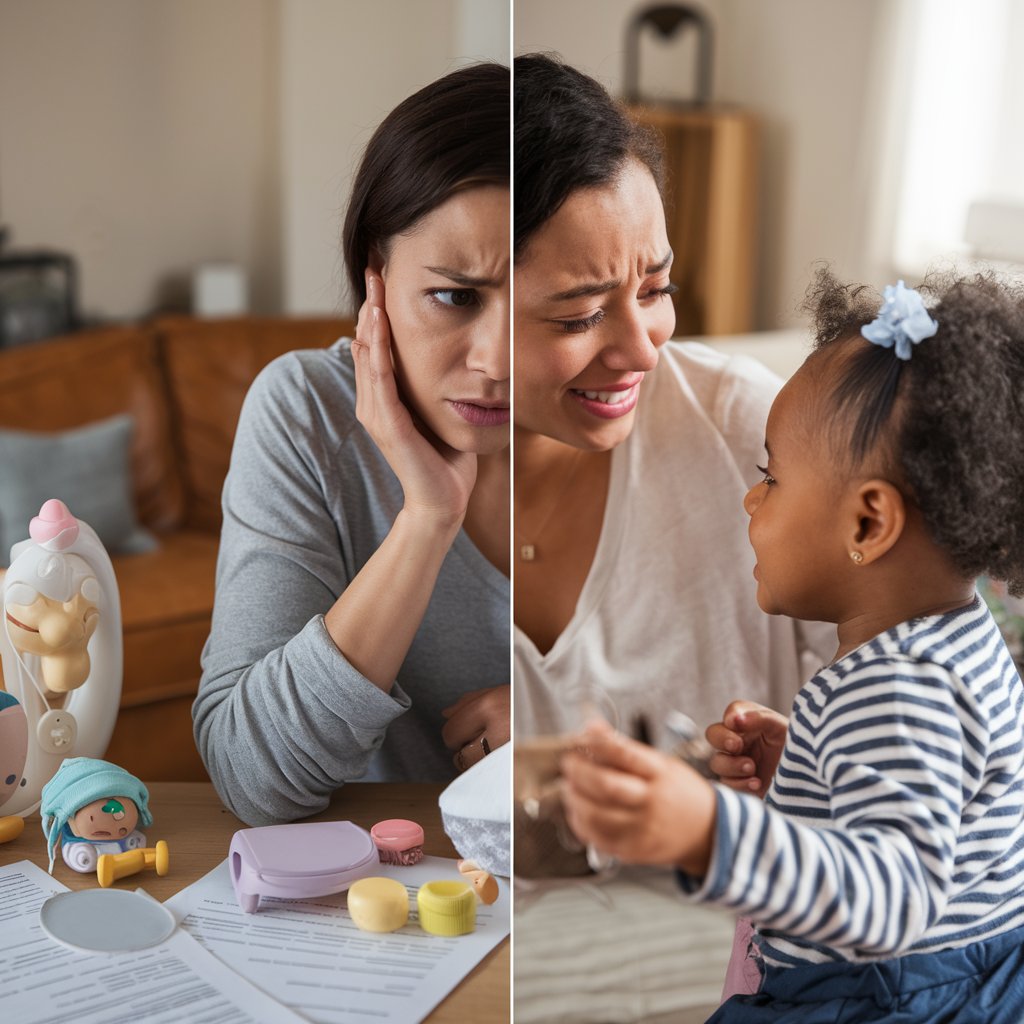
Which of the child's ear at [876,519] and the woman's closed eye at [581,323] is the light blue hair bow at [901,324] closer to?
the child's ear at [876,519]

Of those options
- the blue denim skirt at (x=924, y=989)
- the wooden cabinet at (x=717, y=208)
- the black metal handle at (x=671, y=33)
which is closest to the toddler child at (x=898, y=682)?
the blue denim skirt at (x=924, y=989)

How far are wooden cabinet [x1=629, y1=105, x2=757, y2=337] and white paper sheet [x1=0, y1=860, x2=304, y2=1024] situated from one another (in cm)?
253

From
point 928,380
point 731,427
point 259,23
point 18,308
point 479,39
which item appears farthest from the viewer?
point 18,308

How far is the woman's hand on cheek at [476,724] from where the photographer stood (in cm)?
79

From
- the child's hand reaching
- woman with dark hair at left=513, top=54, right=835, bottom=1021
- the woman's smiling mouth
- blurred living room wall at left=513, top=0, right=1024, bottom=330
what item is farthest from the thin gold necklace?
blurred living room wall at left=513, top=0, right=1024, bottom=330

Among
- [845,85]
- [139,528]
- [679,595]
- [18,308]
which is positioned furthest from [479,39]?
[845,85]

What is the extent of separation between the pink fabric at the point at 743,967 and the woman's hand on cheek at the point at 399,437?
1.03 feet

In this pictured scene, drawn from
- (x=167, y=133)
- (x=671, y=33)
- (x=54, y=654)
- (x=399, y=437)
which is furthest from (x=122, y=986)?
(x=671, y=33)

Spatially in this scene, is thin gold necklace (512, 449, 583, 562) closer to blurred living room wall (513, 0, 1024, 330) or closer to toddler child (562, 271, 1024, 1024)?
toddler child (562, 271, 1024, 1024)

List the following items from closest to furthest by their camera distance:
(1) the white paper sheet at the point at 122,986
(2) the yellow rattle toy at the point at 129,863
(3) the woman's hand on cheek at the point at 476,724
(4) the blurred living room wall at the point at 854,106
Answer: (1) the white paper sheet at the point at 122,986 → (2) the yellow rattle toy at the point at 129,863 → (3) the woman's hand on cheek at the point at 476,724 → (4) the blurred living room wall at the point at 854,106

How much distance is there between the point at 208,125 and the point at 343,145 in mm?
421

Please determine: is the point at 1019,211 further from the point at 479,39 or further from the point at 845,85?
the point at 845,85

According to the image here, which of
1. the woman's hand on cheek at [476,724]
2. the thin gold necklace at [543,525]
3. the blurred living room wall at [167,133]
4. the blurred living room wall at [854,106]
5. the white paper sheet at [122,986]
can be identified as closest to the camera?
the white paper sheet at [122,986]

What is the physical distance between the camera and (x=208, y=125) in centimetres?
116
